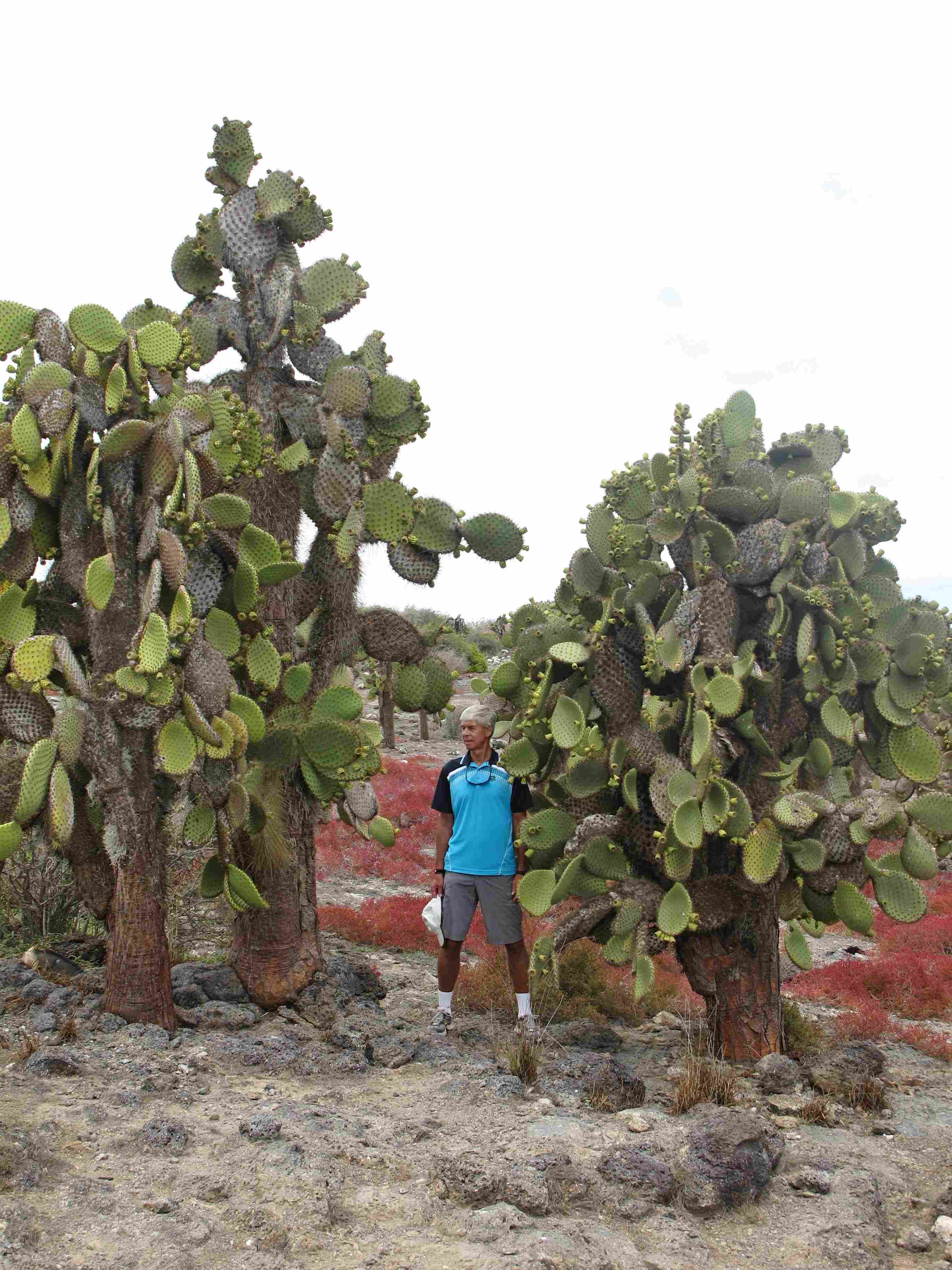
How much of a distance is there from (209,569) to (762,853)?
3.18 meters

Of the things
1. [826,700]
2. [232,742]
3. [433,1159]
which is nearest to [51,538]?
[232,742]

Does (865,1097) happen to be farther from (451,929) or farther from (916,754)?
(451,929)

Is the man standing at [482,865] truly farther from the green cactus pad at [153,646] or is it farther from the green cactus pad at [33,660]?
the green cactus pad at [33,660]

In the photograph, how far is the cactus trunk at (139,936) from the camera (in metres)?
5.52

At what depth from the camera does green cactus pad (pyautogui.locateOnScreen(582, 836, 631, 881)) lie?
18.3 feet

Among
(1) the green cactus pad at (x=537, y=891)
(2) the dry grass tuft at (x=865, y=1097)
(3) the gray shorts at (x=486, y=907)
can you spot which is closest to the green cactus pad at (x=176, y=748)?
(3) the gray shorts at (x=486, y=907)

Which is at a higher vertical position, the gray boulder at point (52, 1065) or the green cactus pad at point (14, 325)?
the green cactus pad at point (14, 325)

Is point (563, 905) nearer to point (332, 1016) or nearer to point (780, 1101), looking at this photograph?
point (332, 1016)

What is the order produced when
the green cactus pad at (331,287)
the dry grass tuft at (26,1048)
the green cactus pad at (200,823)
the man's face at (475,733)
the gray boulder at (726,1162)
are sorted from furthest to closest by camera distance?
the green cactus pad at (331,287), the man's face at (475,733), the green cactus pad at (200,823), the dry grass tuft at (26,1048), the gray boulder at (726,1162)

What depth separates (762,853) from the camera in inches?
202

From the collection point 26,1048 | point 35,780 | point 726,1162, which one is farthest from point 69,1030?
point 726,1162

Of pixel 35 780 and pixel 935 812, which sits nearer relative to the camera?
pixel 35 780

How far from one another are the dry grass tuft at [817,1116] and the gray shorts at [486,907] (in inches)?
69.7

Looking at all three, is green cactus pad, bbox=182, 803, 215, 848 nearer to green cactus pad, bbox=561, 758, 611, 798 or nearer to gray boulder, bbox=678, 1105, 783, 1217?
green cactus pad, bbox=561, 758, 611, 798
